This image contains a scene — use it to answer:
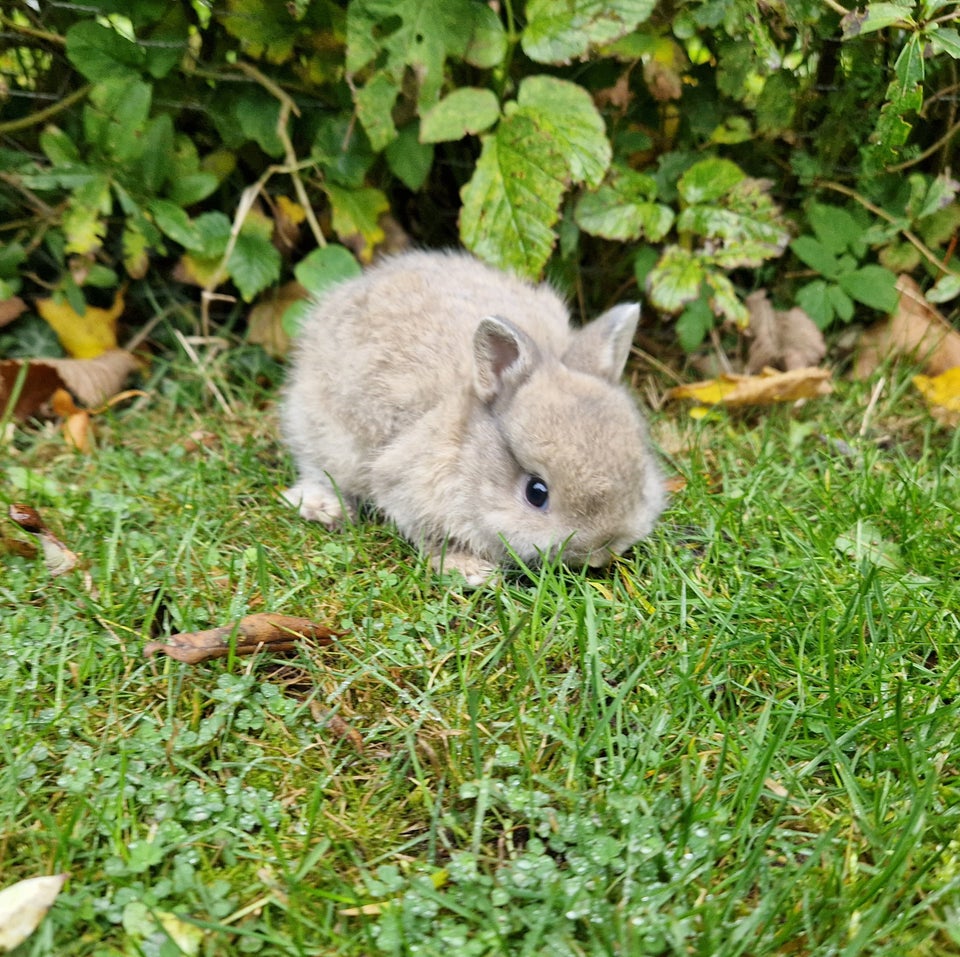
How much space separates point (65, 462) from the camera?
330 centimetres

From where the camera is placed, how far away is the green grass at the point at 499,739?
64.0 inches

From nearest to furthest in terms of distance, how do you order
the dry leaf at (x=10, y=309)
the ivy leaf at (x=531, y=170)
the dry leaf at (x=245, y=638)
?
1. the dry leaf at (x=245, y=638)
2. the ivy leaf at (x=531, y=170)
3. the dry leaf at (x=10, y=309)

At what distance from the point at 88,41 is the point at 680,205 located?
91.4 inches

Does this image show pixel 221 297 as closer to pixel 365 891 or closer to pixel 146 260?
pixel 146 260

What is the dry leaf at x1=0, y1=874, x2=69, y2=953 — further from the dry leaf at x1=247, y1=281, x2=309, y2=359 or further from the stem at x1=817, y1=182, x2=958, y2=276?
the stem at x1=817, y1=182, x2=958, y2=276

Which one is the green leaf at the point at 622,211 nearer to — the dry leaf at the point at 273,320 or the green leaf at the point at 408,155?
the green leaf at the point at 408,155

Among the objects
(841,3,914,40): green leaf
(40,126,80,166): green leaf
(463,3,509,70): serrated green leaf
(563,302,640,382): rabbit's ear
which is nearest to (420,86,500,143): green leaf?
(463,3,509,70): serrated green leaf

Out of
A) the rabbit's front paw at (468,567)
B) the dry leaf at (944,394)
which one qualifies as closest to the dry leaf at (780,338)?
the dry leaf at (944,394)

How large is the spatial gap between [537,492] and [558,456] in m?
0.16

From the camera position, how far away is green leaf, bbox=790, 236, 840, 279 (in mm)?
3730

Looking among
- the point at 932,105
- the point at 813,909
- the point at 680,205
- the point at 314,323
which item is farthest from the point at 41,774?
the point at 932,105

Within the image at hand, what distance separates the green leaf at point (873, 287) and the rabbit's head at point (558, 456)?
1418 mm

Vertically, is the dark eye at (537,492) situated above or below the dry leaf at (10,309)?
above

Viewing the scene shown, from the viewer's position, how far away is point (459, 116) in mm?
3307
